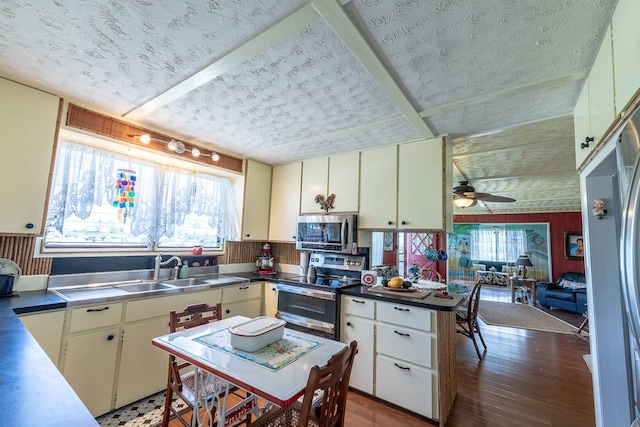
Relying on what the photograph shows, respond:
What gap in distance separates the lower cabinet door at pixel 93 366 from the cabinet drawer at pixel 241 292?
0.97 metres

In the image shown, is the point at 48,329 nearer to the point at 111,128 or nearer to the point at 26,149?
the point at 26,149

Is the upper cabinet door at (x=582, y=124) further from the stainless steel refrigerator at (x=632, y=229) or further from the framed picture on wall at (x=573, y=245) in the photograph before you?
the framed picture on wall at (x=573, y=245)

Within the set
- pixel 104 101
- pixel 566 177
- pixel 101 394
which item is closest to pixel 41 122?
pixel 104 101

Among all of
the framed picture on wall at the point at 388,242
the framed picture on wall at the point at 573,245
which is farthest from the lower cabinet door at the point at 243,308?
the framed picture on wall at the point at 573,245

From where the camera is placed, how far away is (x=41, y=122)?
2.00m

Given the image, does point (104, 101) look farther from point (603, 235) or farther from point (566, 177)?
point (566, 177)

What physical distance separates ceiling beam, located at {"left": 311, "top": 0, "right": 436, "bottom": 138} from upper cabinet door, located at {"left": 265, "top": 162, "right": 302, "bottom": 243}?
1.86 meters

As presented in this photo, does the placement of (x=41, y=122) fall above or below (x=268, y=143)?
below

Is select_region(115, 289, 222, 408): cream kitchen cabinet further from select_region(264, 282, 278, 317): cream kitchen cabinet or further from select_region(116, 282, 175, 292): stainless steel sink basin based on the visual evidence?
select_region(264, 282, 278, 317): cream kitchen cabinet

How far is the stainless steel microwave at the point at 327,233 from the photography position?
3023 mm

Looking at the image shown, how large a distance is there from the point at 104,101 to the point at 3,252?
1.36 m

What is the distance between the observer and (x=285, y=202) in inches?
146

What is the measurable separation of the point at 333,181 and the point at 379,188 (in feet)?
2.02

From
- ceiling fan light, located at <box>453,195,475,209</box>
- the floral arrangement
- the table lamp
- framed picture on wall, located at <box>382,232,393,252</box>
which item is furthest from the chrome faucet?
the table lamp
